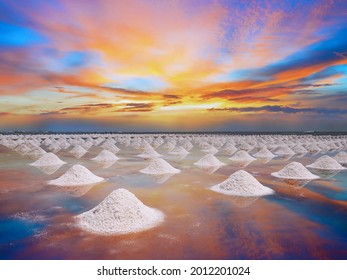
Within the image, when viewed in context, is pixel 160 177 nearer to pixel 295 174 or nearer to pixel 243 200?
pixel 243 200

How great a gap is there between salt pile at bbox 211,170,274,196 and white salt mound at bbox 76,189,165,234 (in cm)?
314

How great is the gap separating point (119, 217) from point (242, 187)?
14.5ft

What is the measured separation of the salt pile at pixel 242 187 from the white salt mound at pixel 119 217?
3.14m

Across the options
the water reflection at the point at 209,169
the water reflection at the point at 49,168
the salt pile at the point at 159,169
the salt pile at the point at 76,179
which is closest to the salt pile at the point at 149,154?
the water reflection at the point at 209,169

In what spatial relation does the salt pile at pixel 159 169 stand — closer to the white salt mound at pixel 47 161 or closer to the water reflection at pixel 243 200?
the water reflection at pixel 243 200

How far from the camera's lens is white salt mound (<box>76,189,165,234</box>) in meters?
5.97

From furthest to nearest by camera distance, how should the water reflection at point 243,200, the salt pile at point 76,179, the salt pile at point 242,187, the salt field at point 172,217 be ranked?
the salt pile at point 76,179 → the salt pile at point 242,187 → the water reflection at point 243,200 → the salt field at point 172,217

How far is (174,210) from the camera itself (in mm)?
7398

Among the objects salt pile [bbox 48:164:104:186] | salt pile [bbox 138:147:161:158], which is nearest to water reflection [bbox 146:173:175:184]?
salt pile [bbox 48:164:104:186]

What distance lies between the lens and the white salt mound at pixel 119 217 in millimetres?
5970

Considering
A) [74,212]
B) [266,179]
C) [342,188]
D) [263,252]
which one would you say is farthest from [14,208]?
[342,188]

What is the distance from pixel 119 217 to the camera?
619cm

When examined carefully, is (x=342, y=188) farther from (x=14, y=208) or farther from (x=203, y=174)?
(x=14, y=208)

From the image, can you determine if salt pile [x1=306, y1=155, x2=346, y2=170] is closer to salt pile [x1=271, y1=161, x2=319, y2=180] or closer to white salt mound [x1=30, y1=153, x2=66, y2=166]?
salt pile [x1=271, y1=161, x2=319, y2=180]
